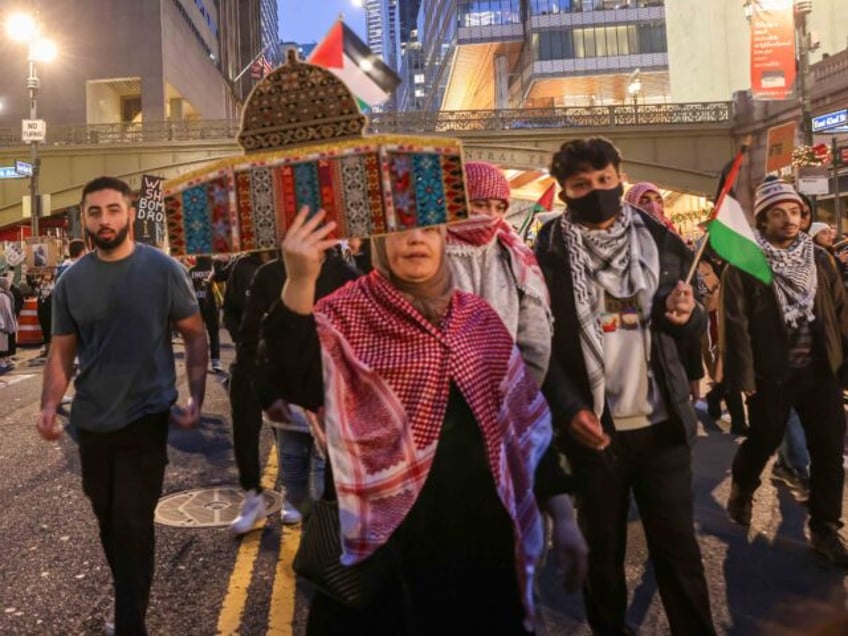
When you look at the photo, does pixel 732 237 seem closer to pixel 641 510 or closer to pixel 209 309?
pixel 641 510

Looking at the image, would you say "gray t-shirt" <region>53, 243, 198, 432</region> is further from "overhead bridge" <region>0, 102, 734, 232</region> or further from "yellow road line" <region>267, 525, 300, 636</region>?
"overhead bridge" <region>0, 102, 734, 232</region>

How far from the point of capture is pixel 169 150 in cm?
3703

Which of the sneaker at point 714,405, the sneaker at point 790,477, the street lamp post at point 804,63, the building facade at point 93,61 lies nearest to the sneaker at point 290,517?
the sneaker at point 790,477

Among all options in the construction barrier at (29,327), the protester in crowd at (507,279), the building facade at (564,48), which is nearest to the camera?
the protester in crowd at (507,279)

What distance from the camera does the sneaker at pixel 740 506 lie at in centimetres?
484

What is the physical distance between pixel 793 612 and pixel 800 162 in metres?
→ 17.7

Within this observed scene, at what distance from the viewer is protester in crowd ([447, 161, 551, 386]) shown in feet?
9.07

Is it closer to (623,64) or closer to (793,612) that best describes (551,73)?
(623,64)

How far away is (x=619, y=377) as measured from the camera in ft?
10.1

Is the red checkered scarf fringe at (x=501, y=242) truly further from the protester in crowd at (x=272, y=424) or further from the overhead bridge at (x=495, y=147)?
the overhead bridge at (x=495, y=147)

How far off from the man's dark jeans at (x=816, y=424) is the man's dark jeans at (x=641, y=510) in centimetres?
168

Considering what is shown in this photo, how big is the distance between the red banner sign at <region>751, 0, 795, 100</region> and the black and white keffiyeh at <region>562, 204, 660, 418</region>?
1996cm

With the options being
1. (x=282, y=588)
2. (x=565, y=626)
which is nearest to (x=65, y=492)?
(x=282, y=588)

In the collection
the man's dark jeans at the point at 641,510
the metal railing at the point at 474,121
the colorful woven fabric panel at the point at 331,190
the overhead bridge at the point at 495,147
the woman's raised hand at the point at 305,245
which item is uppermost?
the metal railing at the point at 474,121
